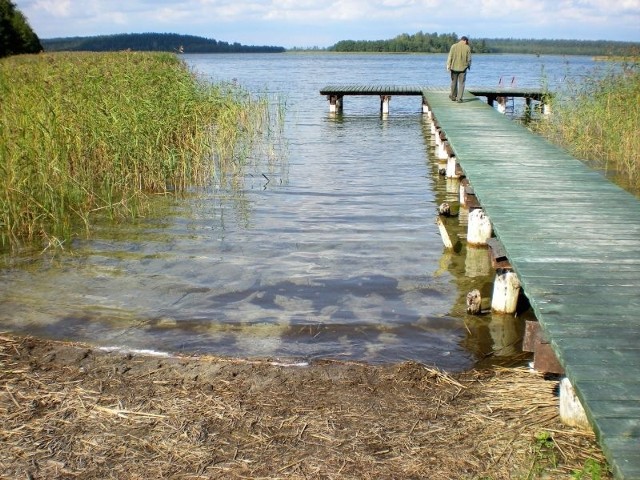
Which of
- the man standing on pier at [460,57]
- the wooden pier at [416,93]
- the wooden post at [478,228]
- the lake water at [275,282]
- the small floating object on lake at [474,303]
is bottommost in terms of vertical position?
the lake water at [275,282]

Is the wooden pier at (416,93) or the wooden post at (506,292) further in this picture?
the wooden pier at (416,93)

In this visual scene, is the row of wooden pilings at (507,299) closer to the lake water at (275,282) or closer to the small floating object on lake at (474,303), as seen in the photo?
the small floating object on lake at (474,303)

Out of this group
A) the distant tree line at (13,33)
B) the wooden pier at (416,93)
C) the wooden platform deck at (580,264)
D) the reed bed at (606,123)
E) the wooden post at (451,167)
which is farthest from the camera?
the distant tree line at (13,33)

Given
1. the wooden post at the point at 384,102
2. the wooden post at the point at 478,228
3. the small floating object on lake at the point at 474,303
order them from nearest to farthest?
the small floating object on lake at the point at 474,303 < the wooden post at the point at 478,228 < the wooden post at the point at 384,102

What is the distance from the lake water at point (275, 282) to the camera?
19.9 feet

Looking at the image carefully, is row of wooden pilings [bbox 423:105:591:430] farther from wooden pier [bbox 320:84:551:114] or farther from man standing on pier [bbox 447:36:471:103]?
wooden pier [bbox 320:84:551:114]

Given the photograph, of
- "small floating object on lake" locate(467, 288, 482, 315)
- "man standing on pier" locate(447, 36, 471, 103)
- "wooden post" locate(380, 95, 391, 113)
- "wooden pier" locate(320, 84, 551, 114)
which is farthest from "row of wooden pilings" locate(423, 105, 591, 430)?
"wooden post" locate(380, 95, 391, 113)

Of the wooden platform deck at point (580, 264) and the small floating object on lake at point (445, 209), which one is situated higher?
the wooden platform deck at point (580, 264)

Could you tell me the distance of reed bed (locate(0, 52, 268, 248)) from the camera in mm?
9047

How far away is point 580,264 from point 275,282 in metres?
3.41

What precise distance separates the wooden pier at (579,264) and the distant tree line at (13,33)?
4122cm

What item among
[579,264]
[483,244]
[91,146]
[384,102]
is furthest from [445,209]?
[384,102]

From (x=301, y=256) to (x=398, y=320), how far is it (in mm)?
2404

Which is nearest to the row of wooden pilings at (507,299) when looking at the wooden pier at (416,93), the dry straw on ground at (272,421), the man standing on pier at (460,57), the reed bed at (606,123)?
the dry straw on ground at (272,421)
